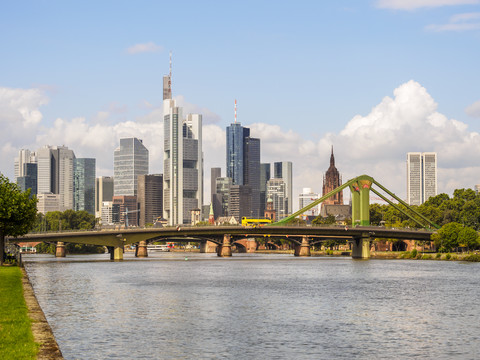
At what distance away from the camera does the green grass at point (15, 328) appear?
90.9 feet

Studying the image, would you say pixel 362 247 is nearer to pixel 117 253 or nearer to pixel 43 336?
pixel 117 253

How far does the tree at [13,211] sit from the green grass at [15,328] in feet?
114

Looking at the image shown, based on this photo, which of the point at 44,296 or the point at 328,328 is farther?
the point at 44,296

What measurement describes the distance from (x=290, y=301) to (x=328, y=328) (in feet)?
54.7

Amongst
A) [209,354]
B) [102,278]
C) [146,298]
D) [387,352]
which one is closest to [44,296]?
[146,298]

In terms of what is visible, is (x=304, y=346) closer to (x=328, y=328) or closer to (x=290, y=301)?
(x=328, y=328)

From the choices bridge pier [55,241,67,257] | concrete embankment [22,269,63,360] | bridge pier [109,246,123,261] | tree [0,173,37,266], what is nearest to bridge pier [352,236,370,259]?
bridge pier [109,246,123,261]

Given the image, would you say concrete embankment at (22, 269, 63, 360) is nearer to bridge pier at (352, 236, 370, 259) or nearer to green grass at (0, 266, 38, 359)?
green grass at (0, 266, 38, 359)

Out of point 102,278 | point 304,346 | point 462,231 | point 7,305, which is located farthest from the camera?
point 462,231

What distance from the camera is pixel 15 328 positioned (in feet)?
108

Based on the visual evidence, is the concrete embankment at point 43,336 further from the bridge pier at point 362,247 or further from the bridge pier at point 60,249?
the bridge pier at point 60,249

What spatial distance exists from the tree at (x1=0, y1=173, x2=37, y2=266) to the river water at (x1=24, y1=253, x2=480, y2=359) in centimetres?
919

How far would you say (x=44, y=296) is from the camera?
64062mm

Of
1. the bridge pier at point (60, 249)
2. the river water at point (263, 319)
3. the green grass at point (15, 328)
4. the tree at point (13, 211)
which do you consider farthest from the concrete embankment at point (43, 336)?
the bridge pier at point (60, 249)
